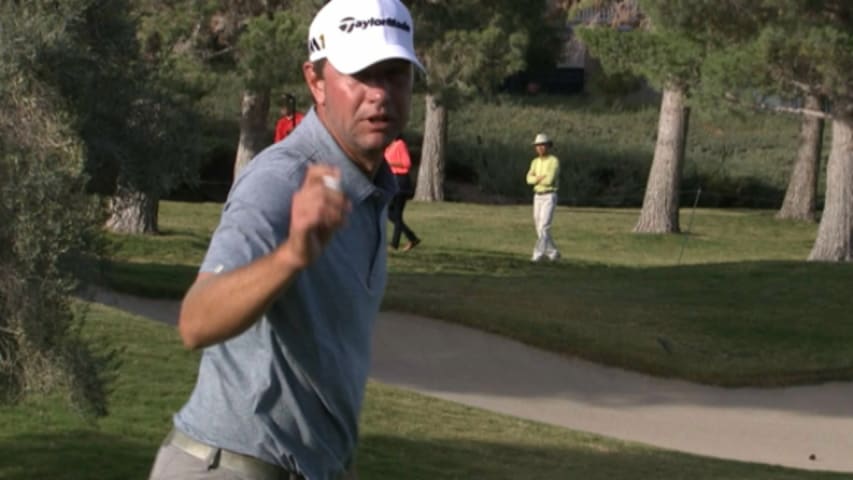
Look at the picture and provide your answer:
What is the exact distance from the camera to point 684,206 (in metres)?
35.1

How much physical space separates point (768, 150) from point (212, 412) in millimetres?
38495

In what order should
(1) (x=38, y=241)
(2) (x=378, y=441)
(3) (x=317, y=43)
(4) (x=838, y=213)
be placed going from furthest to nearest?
1. (4) (x=838, y=213)
2. (2) (x=378, y=441)
3. (1) (x=38, y=241)
4. (3) (x=317, y=43)

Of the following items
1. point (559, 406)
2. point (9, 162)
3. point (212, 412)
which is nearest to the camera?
point (212, 412)

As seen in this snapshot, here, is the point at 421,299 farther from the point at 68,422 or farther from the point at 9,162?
the point at 9,162

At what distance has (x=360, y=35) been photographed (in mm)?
3484

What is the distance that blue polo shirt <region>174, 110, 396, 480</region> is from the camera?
11.0 ft

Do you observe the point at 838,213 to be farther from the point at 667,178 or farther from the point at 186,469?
the point at 186,469

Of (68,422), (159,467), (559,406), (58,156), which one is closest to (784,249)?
(559,406)

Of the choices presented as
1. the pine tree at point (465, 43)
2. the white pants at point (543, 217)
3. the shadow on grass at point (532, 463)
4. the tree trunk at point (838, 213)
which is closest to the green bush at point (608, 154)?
the pine tree at point (465, 43)

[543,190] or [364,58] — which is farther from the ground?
[364,58]

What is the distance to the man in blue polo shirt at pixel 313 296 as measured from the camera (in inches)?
131

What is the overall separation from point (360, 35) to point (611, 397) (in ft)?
33.0

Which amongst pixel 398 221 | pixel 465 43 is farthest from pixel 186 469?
pixel 465 43

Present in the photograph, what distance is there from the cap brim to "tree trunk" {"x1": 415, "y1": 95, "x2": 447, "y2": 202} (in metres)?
29.9
